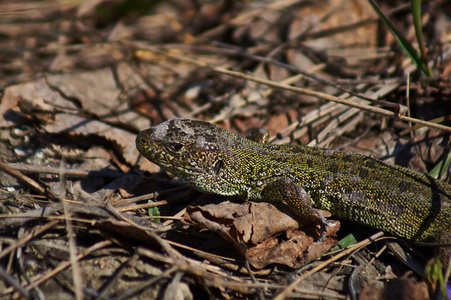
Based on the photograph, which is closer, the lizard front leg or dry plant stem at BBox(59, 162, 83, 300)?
dry plant stem at BBox(59, 162, 83, 300)

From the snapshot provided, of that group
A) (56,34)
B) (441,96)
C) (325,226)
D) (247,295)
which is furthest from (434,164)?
(56,34)

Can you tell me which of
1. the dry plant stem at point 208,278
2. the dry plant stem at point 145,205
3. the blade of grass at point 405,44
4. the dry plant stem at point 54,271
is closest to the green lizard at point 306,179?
the dry plant stem at point 145,205

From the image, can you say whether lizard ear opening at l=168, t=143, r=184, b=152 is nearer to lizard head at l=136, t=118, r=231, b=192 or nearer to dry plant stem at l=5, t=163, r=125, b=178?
lizard head at l=136, t=118, r=231, b=192

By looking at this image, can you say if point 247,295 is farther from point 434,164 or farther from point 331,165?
point 434,164

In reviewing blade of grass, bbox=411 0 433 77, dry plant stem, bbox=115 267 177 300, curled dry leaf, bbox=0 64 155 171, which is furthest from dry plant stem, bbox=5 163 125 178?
blade of grass, bbox=411 0 433 77

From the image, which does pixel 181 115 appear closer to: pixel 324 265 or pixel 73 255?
pixel 73 255

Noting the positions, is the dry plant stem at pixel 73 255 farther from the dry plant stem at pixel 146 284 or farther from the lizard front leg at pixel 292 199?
the lizard front leg at pixel 292 199
